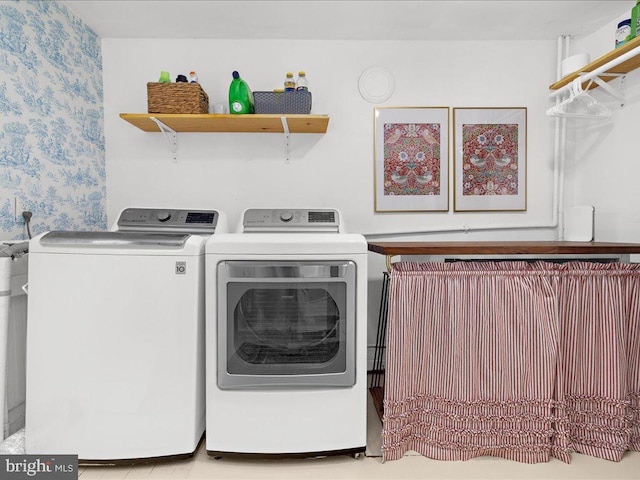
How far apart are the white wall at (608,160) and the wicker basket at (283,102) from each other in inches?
74.0

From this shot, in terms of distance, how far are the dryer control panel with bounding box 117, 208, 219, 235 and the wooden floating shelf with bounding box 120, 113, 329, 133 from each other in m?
0.57

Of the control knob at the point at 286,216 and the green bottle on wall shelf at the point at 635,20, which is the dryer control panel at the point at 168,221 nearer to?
the control knob at the point at 286,216

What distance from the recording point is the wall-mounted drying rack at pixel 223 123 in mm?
2141

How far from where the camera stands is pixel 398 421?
164 centimetres

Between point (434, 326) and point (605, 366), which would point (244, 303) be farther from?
point (605, 366)

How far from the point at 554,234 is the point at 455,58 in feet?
4.77

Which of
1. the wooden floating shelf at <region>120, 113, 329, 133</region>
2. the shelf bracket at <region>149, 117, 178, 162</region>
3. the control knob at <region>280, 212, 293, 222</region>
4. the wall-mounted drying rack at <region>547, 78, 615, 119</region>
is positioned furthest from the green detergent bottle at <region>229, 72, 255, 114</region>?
the wall-mounted drying rack at <region>547, 78, 615, 119</region>

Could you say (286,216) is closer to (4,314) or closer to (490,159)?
(4,314)

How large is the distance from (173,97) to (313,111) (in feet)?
3.01

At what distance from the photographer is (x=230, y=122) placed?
2.26 meters

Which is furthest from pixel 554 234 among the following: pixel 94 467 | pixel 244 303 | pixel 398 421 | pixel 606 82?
pixel 94 467

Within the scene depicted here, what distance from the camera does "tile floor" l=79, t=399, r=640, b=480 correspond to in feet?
5.09

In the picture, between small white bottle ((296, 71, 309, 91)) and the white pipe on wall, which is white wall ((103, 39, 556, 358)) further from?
the white pipe on wall

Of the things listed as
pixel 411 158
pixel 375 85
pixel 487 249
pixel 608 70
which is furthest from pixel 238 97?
pixel 608 70
